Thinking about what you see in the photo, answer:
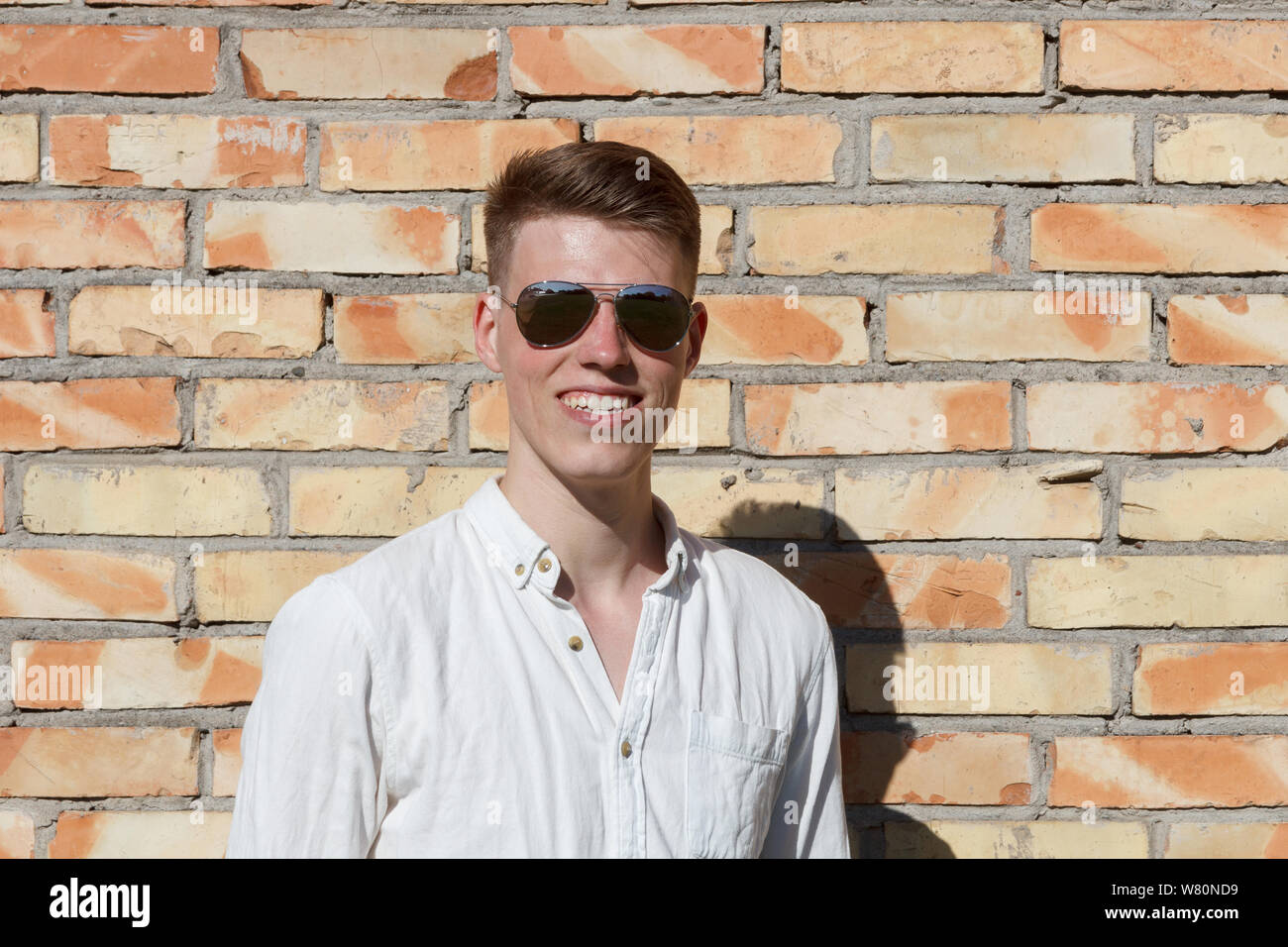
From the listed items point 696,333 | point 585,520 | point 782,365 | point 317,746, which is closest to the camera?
point 317,746

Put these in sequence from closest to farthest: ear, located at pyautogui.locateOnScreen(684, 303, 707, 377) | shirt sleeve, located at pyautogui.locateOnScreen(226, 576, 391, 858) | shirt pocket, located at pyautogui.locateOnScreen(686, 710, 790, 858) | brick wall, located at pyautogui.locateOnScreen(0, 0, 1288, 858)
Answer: shirt sleeve, located at pyautogui.locateOnScreen(226, 576, 391, 858) → shirt pocket, located at pyautogui.locateOnScreen(686, 710, 790, 858) → ear, located at pyautogui.locateOnScreen(684, 303, 707, 377) → brick wall, located at pyautogui.locateOnScreen(0, 0, 1288, 858)

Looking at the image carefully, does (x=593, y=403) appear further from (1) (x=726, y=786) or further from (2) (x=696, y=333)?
(1) (x=726, y=786)

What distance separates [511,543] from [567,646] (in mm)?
158

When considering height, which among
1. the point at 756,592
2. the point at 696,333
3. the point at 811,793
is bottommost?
the point at 811,793

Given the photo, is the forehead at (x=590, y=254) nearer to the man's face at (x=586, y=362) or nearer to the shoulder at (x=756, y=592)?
the man's face at (x=586, y=362)

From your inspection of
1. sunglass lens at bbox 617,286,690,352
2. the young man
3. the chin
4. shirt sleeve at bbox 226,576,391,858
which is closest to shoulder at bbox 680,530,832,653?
the young man

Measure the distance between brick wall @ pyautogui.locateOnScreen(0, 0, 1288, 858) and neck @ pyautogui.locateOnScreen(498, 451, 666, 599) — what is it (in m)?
0.32

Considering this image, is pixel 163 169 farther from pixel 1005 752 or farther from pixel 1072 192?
pixel 1005 752

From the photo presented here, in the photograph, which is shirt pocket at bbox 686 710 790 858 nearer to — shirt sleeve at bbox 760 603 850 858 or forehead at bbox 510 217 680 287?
shirt sleeve at bbox 760 603 850 858

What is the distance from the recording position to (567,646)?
4.34 feet

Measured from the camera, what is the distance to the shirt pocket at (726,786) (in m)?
1.31

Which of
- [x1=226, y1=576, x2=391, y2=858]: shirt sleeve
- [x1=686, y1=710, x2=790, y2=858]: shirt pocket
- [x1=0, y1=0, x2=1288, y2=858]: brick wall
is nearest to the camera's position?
[x1=226, y1=576, x2=391, y2=858]: shirt sleeve

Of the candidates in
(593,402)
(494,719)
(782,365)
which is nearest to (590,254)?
(593,402)

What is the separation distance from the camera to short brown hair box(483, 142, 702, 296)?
1.39m
